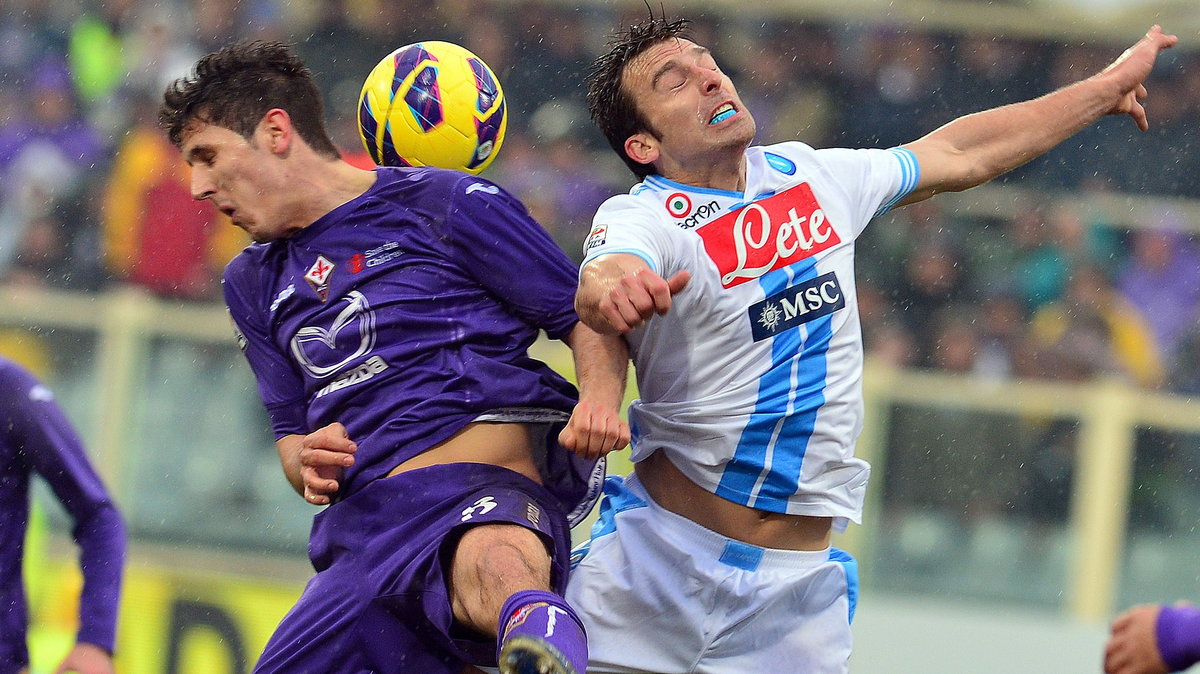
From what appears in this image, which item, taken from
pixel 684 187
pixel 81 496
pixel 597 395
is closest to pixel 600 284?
pixel 597 395

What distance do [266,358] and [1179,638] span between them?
7.70 feet

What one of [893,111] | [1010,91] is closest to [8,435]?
[893,111]

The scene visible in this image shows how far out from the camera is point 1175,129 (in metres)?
11.2

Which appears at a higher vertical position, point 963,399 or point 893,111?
point 893,111

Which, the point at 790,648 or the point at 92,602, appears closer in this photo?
the point at 790,648

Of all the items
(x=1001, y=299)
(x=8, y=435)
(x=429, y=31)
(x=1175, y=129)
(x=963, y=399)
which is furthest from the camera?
(x=429, y=31)

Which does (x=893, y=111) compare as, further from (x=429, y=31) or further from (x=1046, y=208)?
(x=429, y=31)

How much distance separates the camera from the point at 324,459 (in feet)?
12.4

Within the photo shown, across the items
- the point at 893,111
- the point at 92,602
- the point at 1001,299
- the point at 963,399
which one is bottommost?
the point at 92,602

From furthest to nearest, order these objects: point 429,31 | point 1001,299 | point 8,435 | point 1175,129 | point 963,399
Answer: point 429,31 → point 1175,129 → point 1001,299 → point 963,399 → point 8,435

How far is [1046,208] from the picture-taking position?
34.6 ft

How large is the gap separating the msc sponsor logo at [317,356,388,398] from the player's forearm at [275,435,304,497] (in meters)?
0.25

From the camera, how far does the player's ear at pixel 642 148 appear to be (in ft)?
13.4

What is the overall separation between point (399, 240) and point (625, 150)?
0.63 meters
